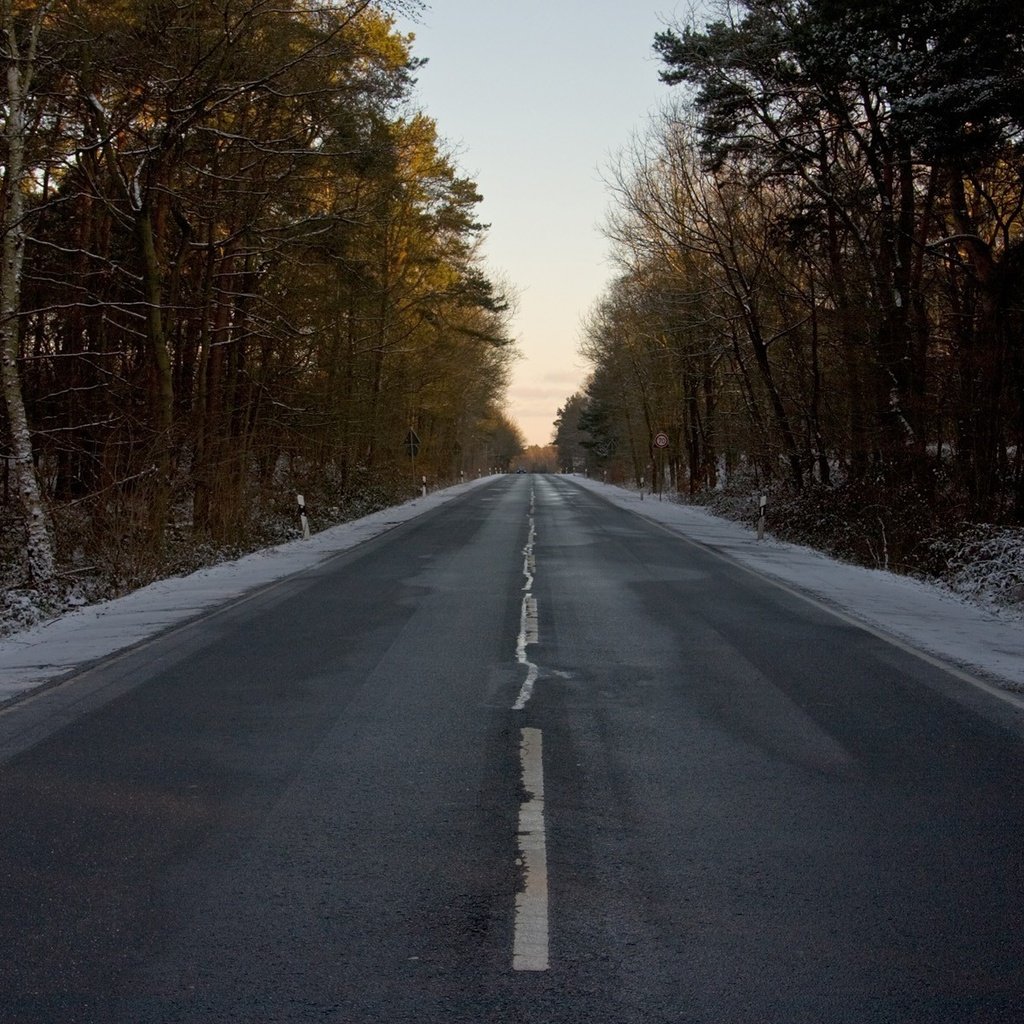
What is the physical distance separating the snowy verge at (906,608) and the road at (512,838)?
703 millimetres

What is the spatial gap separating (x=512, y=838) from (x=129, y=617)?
8.71 m

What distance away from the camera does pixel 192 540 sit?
20.2 metres

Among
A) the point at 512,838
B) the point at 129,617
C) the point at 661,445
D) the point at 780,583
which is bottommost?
the point at 129,617

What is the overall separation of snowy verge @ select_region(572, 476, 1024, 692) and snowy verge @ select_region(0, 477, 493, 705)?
7.67 m

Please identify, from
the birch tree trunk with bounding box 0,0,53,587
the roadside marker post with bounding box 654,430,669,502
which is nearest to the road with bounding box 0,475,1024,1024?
the birch tree trunk with bounding box 0,0,53,587

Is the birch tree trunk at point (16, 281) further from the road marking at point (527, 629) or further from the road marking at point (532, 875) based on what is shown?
the road marking at point (532, 875)

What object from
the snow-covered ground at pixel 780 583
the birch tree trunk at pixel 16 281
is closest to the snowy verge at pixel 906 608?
the snow-covered ground at pixel 780 583

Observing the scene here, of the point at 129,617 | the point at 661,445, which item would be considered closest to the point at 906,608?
the point at 129,617

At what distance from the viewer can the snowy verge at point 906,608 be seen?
9.84 meters

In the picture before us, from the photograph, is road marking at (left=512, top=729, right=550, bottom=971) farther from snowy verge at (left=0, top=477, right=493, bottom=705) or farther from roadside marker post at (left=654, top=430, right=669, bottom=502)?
roadside marker post at (left=654, top=430, right=669, bottom=502)

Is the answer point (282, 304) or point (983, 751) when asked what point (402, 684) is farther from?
point (282, 304)

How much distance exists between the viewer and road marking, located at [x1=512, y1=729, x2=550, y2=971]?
3.82 metres

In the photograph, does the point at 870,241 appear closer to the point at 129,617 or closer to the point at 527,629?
the point at 527,629

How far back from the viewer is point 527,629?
442 inches
